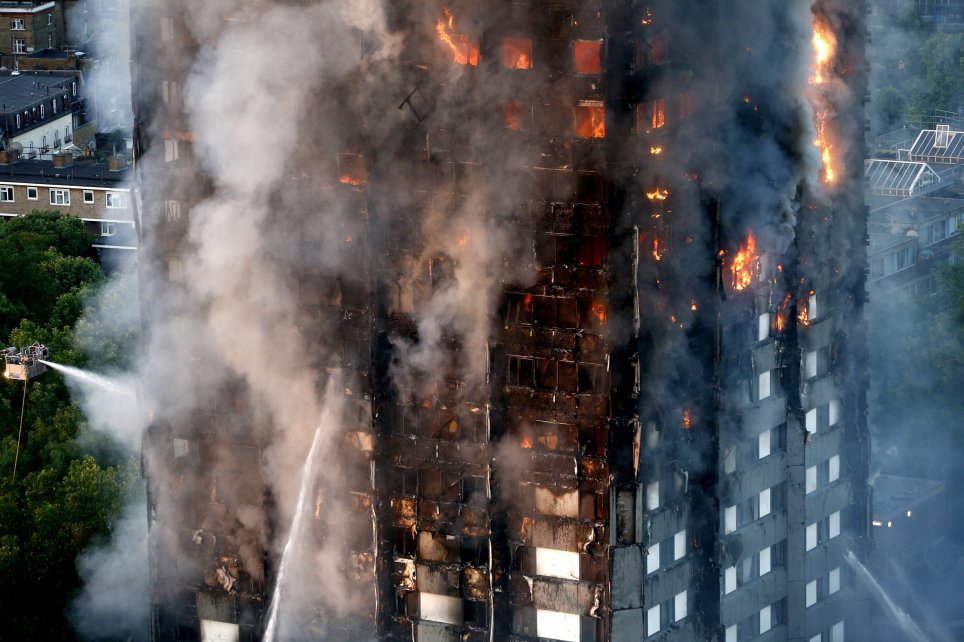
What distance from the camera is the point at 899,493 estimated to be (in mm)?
109688

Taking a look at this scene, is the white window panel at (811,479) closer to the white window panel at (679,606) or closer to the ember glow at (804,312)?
the ember glow at (804,312)

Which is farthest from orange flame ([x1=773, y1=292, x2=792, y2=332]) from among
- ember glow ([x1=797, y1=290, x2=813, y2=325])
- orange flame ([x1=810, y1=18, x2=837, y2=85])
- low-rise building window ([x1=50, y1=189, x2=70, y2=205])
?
low-rise building window ([x1=50, y1=189, x2=70, y2=205])

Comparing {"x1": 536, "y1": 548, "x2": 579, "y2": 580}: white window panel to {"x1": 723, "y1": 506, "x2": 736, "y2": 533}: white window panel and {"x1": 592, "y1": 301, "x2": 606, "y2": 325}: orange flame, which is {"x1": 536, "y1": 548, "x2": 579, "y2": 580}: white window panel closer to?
{"x1": 592, "y1": 301, "x2": 606, "y2": 325}: orange flame

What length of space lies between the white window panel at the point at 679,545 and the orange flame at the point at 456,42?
1688 cm

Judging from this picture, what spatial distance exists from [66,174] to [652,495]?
98.8m

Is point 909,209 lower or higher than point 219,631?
higher

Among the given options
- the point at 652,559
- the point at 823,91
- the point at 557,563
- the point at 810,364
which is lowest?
the point at 652,559

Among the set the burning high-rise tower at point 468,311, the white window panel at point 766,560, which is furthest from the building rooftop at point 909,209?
the burning high-rise tower at point 468,311

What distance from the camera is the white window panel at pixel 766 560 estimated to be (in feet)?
252

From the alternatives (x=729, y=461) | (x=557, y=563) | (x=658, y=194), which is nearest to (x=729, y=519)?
(x=729, y=461)

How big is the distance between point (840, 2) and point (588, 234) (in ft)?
57.7

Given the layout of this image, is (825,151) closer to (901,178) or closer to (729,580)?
(729,580)

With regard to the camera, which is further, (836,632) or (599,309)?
(836,632)

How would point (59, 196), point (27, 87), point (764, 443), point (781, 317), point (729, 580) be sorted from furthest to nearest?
point (27, 87)
point (59, 196)
point (781, 317)
point (764, 443)
point (729, 580)
